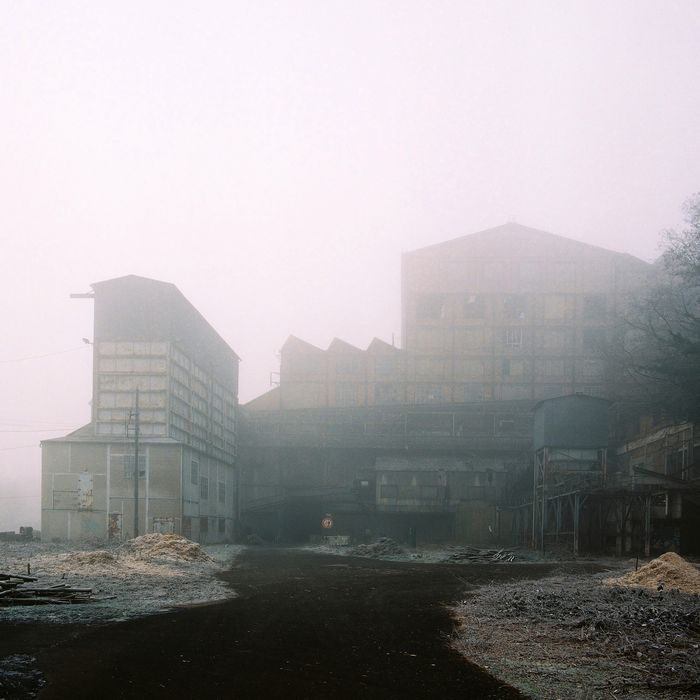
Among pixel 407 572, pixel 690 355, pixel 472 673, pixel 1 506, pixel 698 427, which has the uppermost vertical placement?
pixel 690 355

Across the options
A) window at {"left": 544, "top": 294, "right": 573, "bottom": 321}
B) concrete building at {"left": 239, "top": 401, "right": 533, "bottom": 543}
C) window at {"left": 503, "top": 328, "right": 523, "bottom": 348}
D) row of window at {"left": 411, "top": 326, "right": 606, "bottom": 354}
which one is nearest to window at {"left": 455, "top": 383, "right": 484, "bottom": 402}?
concrete building at {"left": 239, "top": 401, "right": 533, "bottom": 543}

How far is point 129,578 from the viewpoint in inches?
768

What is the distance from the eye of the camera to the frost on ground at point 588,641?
322 inches

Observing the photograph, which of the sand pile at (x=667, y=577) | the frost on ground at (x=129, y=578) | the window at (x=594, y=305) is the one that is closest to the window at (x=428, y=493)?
the window at (x=594, y=305)

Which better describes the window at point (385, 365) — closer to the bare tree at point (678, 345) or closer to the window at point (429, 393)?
the window at point (429, 393)

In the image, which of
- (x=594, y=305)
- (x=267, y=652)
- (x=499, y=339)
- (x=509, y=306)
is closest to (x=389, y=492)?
(x=499, y=339)

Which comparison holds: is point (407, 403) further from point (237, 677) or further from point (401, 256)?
point (237, 677)

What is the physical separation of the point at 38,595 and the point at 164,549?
12.6 meters

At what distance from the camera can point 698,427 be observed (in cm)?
3784

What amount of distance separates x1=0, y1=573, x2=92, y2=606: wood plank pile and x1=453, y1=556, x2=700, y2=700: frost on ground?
23.5ft

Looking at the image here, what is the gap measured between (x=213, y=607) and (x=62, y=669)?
20.2ft

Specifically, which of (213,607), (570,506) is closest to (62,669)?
(213,607)

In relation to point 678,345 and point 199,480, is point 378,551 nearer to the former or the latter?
point 199,480

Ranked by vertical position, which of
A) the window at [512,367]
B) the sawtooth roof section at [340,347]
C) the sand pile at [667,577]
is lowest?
the sand pile at [667,577]
